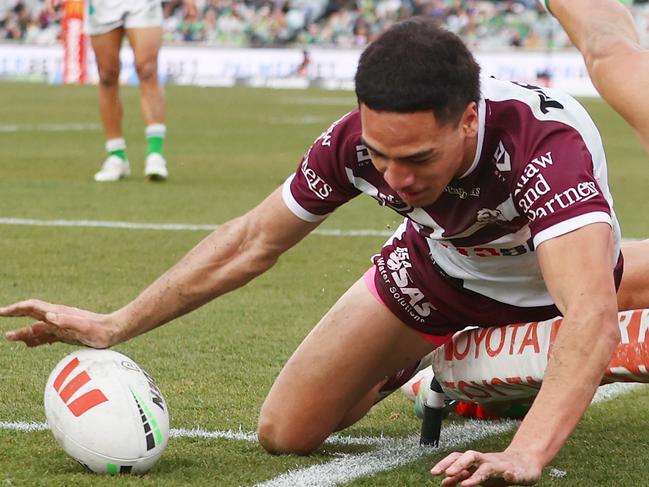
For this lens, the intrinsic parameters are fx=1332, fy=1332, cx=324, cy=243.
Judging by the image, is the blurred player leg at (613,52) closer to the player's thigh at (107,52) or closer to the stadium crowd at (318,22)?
the player's thigh at (107,52)

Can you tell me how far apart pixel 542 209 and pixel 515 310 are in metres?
0.91

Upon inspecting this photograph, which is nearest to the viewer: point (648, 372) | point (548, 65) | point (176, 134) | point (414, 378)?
point (648, 372)

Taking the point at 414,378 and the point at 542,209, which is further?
the point at 414,378

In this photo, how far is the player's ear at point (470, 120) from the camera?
3246mm

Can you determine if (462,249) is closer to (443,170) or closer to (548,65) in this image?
(443,170)

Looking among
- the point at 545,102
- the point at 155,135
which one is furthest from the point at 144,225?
the point at 545,102

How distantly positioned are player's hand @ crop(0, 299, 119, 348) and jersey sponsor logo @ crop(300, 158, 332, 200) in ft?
2.34

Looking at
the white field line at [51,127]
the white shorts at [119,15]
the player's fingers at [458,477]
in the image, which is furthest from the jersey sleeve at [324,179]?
the white field line at [51,127]

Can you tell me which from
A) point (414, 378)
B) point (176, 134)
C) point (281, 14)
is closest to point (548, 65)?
point (281, 14)

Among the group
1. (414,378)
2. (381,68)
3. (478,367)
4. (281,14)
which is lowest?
(281,14)

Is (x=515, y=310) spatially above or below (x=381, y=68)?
below

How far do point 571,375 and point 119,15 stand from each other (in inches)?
314

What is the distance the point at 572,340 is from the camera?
10.1 ft

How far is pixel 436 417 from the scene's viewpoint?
4.12 metres
